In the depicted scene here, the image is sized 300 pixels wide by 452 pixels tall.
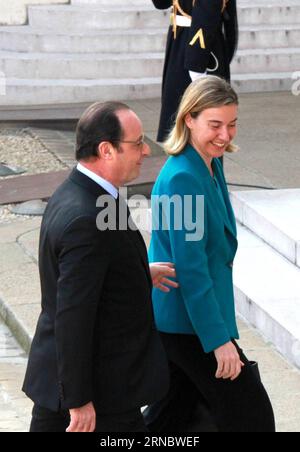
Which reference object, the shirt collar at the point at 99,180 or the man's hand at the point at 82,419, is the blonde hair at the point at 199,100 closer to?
the shirt collar at the point at 99,180

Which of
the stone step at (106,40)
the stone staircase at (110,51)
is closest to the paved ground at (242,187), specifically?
the stone staircase at (110,51)

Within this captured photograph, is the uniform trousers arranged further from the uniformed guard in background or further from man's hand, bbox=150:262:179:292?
the uniformed guard in background

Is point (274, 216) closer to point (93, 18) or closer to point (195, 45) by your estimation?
point (195, 45)

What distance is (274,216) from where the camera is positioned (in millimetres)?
7203

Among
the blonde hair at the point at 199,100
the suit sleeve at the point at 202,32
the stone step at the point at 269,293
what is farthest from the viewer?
the suit sleeve at the point at 202,32

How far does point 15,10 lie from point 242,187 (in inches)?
196

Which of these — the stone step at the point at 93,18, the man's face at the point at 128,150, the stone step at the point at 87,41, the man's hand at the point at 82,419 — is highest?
the man's face at the point at 128,150

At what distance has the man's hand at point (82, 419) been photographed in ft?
11.3

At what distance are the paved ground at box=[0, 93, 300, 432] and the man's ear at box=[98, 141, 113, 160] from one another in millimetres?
1872

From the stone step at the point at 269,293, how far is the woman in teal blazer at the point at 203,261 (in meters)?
1.66

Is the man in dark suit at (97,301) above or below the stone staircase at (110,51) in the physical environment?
above

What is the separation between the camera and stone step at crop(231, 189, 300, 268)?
269 inches

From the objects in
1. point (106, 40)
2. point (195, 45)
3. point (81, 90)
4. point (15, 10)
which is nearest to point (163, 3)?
point (195, 45)

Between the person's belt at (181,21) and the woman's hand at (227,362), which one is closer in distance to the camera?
the woman's hand at (227,362)
